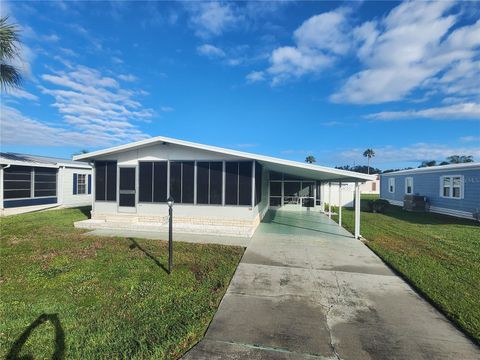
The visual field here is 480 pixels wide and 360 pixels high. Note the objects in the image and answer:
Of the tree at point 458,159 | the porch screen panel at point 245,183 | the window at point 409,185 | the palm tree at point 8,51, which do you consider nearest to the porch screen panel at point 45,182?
the palm tree at point 8,51

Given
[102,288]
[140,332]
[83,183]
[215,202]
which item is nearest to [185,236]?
[215,202]

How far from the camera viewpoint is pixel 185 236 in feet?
29.1

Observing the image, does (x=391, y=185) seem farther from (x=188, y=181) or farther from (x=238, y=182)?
(x=188, y=181)

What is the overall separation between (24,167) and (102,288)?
43.9 ft

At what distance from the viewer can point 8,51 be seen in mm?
10797

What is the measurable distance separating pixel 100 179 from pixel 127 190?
141 centimetres

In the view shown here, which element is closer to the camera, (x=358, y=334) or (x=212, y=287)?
(x=358, y=334)

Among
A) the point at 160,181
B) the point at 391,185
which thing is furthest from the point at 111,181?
the point at 391,185

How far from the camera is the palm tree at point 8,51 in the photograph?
1040cm

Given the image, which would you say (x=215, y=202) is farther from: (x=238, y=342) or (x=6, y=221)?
(x=6, y=221)

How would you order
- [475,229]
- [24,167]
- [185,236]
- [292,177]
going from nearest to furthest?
[185,236] → [475,229] → [24,167] → [292,177]

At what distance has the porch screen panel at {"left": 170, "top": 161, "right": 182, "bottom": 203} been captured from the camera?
10.4m

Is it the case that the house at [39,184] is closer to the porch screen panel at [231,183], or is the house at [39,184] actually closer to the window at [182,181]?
the window at [182,181]

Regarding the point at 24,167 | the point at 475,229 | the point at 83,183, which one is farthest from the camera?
the point at 83,183
